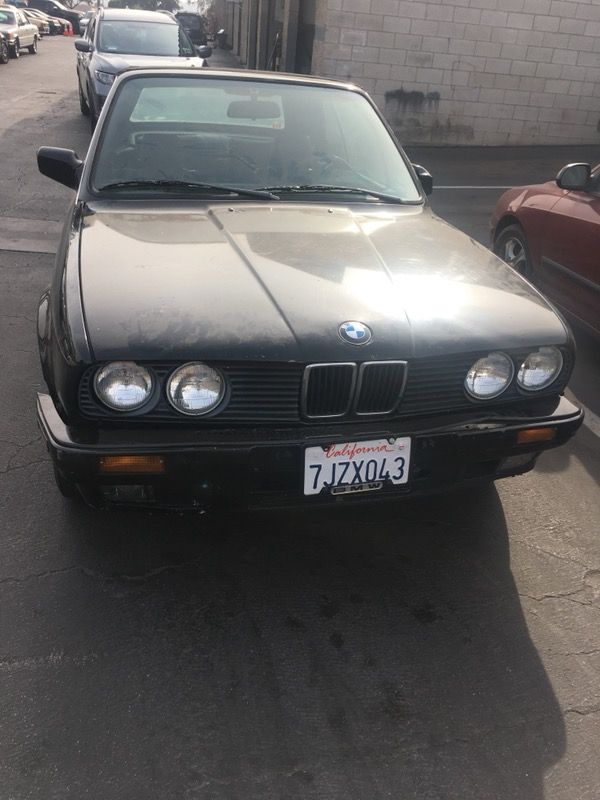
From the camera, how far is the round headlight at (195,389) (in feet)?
7.23

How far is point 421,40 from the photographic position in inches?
456

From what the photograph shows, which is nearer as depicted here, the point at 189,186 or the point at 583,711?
the point at 583,711

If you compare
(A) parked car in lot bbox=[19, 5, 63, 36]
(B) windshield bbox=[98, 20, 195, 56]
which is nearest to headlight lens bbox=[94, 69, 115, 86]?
(B) windshield bbox=[98, 20, 195, 56]

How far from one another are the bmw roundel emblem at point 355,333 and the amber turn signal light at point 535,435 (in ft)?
2.26

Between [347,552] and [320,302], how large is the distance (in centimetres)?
105

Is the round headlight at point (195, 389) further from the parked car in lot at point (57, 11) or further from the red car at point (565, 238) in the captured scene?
the parked car in lot at point (57, 11)

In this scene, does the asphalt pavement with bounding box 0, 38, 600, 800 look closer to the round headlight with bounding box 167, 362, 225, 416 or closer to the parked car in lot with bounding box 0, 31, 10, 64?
the round headlight with bounding box 167, 362, 225, 416

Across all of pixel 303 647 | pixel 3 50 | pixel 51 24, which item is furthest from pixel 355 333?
pixel 51 24

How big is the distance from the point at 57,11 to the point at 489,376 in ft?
162

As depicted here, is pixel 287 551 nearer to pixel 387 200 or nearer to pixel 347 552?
pixel 347 552

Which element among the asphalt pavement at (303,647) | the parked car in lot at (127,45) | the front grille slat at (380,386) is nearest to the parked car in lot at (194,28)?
the parked car in lot at (127,45)

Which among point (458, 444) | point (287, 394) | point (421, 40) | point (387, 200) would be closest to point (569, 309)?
point (387, 200)

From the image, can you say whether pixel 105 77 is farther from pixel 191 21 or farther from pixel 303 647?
pixel 191 21

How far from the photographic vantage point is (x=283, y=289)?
2.43m
